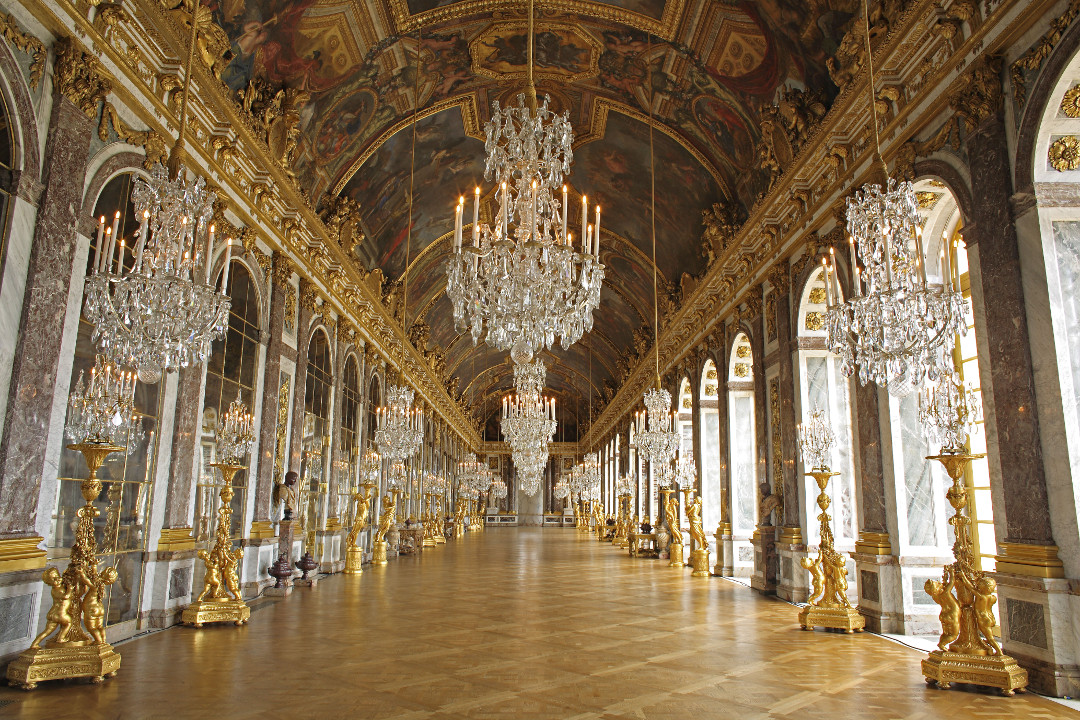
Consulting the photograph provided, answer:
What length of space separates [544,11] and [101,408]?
9.92 meters

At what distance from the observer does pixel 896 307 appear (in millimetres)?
5082

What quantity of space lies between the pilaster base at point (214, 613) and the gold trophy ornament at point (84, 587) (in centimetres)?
208

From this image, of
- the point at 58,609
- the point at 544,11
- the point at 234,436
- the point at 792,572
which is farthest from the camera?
the point at 544,11

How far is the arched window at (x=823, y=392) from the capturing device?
10172 millimetres

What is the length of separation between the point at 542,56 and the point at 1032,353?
10.6 m

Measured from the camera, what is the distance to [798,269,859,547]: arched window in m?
10.2

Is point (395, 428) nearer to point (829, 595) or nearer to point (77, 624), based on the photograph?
point (77, 624)

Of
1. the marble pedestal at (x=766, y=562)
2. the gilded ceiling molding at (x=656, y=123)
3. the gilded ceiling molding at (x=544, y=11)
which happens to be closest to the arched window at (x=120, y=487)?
the gilded ceiling molding at (x=544, y=11)

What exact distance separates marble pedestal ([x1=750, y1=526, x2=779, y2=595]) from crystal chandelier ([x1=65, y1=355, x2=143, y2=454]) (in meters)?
9.56

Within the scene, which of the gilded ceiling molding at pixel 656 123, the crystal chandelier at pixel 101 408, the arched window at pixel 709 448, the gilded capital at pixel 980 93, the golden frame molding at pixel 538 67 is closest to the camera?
the crystal chandelier at pixel 101 408

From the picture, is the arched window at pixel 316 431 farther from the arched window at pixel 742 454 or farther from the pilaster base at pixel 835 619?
the pilaster base at pixel 835 619

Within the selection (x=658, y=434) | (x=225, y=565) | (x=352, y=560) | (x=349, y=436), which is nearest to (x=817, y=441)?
(x=658, y=434)

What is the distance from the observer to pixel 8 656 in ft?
16.8

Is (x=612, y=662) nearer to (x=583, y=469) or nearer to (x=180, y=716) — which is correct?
(x=180, y=716)
